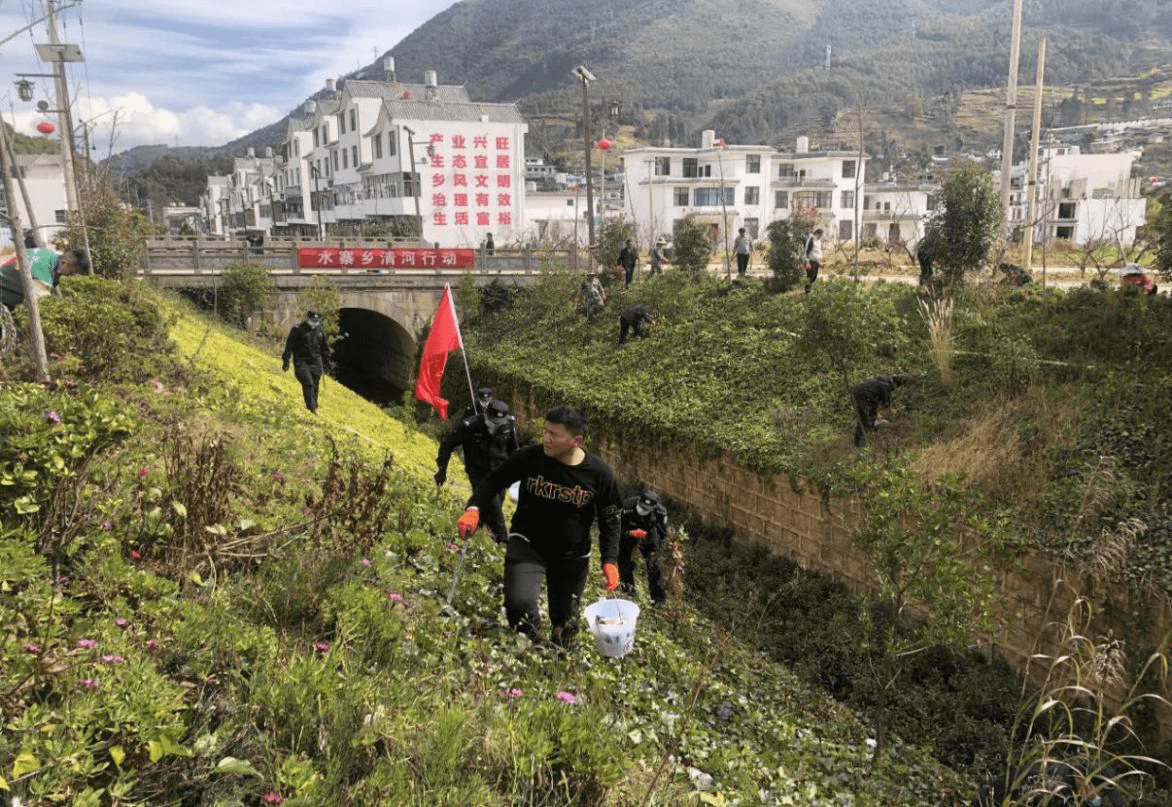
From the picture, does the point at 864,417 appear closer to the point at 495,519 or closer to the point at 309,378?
the point at 495,519

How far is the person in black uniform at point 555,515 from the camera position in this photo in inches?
194

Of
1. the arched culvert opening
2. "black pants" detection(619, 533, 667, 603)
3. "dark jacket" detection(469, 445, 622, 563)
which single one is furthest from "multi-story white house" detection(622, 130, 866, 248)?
"dark jacket" detection(469, 445, 622, 563)

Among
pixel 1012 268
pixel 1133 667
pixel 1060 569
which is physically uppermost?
pixel 1012 268

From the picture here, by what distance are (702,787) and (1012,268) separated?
1396 centimetres

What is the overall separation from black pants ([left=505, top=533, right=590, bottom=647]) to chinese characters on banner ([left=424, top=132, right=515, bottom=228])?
4295 cm

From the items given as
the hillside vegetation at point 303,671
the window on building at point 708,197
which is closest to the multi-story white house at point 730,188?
the window on building at point 708,197

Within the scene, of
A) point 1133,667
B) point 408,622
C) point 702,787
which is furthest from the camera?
point 1133,667

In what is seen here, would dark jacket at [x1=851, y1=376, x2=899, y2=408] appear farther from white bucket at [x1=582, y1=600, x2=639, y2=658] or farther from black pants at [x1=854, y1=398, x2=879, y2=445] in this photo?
white bucket at [x1=582, y1=600, x2=639, y2=658]

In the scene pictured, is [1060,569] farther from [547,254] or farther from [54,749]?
[547,254]


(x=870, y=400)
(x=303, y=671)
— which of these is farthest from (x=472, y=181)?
(x=303, y=671)

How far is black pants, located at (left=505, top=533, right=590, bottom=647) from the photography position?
5066mm

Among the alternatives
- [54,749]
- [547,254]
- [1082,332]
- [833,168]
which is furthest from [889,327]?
[833,168]

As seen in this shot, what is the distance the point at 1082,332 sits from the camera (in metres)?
11.6

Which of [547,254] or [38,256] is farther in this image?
[547,254]
